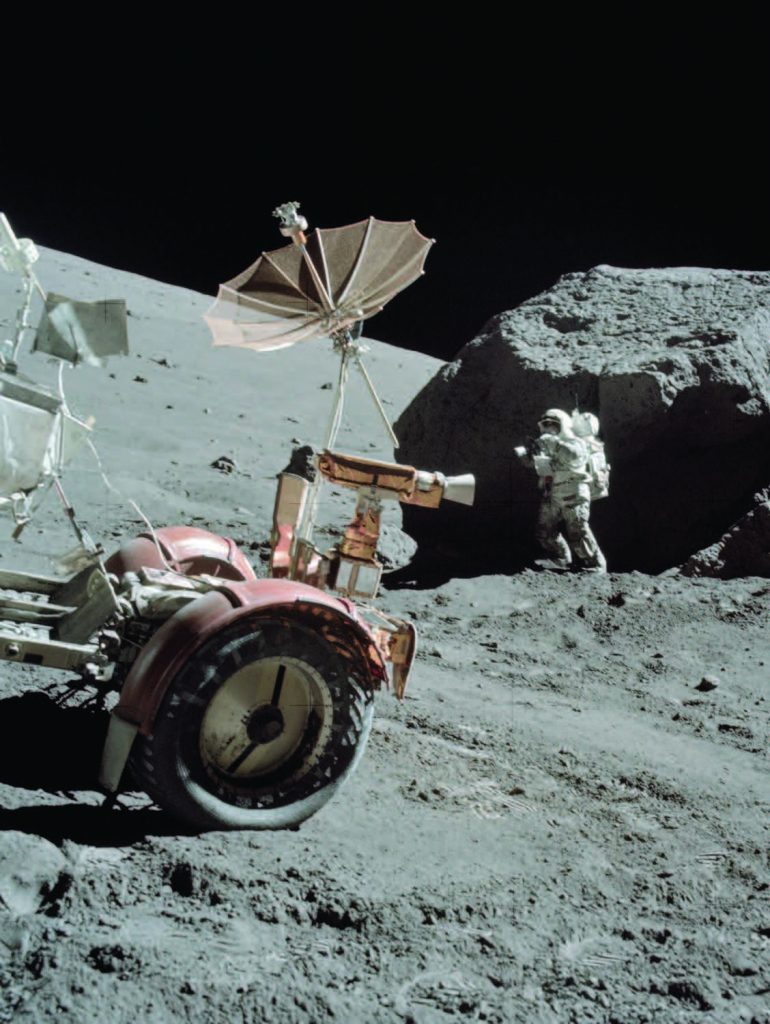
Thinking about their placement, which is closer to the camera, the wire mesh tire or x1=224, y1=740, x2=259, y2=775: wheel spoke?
the wire mesh tire

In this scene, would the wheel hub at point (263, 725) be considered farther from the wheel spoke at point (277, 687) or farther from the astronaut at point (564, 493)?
the astronaut at point (564, 493)

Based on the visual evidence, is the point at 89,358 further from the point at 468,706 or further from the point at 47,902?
the point at 468,706

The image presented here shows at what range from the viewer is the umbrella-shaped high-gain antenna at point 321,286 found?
3.01 meters

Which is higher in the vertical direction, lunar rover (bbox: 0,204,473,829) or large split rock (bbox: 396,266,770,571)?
large split rock (bbox: 396,266,770,571)

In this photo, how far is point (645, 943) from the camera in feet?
6.54

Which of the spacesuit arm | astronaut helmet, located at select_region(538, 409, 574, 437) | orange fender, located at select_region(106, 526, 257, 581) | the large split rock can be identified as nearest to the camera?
orange fender, located at select_region(106, 526, 257, 581)

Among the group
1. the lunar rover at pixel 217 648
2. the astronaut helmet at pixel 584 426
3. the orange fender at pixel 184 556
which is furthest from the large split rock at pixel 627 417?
the lunar rover at pixel 217 648

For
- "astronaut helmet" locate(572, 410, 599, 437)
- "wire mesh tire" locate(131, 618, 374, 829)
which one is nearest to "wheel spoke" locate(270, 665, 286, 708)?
"wire mesh tire" locate(131, 618, 374, 829)

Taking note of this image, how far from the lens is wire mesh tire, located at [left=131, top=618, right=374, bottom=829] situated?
2.04 m

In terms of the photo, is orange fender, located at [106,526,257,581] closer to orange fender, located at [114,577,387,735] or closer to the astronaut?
orange fender, located at [114,577,387,735]

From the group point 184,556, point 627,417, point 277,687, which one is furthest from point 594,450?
point 277,687

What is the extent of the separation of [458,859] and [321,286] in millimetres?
1814

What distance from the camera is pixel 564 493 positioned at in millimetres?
5785

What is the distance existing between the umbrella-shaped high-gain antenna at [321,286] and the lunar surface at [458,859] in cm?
105
